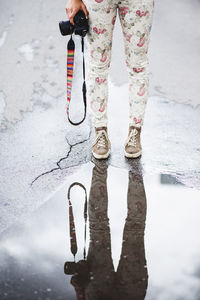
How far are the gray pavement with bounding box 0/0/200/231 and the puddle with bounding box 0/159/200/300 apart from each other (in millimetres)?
126

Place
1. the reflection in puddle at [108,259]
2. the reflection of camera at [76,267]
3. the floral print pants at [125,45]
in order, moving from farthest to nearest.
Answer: the floral print pants at [125,45] < the reflection of camera at [76,267] < the reflection in puddle at [108,259]

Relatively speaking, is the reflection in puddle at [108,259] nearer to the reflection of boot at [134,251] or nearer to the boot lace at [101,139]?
the reflection of boot at [134,251]

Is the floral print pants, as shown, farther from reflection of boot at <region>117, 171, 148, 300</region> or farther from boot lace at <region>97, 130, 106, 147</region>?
reflection of boot at <region>117, 171, 148, 300</region>

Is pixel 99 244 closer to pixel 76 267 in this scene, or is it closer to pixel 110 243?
pixel 110 243

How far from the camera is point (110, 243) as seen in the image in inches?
82.7

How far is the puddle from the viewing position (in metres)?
1.85

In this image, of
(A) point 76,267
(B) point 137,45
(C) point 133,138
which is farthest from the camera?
(C) point 133,138

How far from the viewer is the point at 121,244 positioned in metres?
2.09

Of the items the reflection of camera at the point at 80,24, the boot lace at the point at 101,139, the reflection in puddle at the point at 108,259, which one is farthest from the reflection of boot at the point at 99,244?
the reflection of camera at the point at 80,24

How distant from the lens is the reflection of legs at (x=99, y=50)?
88.2 inches

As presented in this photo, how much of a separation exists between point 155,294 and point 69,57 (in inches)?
54.9

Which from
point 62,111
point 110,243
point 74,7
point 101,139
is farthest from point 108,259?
point 62,111

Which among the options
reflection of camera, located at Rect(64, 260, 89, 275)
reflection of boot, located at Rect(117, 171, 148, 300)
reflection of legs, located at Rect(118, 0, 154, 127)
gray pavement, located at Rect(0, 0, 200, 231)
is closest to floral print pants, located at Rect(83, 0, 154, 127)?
reflection of legs, located at Rect(118, 0, 154, 127)

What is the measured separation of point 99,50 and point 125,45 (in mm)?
162
